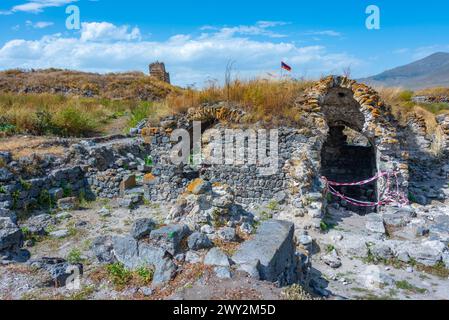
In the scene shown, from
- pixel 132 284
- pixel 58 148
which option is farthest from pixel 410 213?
pixel 58 148

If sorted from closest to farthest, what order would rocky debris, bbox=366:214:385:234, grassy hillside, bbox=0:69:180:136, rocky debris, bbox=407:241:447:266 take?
rocky debris, bbox=407:241:447:266 < rocky debris, bbox=366:214:385:234 < grassy hillside, bbox=0:69:180:136

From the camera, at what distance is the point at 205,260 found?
456 centimetres

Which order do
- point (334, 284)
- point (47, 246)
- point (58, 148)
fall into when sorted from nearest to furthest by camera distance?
point (334, 284) < point (47, 246) < point (58, 148)

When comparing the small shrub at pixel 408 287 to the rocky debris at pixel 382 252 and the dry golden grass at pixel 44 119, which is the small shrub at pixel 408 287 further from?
the dry golden grass at pixel 44 119

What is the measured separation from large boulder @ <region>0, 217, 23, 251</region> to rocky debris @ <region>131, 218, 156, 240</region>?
2.45 m

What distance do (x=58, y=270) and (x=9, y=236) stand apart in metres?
1.82

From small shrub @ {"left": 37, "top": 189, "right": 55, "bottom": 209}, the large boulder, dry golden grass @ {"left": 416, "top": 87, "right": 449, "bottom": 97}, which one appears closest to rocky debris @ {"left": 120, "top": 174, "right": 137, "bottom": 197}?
small shrub @ {"left": 37, "top": 189, "right": 55, "bottom": 209}

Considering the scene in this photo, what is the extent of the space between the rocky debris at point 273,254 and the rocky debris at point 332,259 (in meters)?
1.43

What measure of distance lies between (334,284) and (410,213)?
378 cm

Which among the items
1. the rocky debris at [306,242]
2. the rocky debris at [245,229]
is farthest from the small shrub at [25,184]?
the rocky debris at [306,242]

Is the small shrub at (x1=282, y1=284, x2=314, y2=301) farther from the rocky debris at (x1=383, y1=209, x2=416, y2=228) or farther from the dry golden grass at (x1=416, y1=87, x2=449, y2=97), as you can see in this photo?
the dry golden grass at (x1=416, y1=87, x2=449, y2=97)

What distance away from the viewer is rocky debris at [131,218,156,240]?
5216mm

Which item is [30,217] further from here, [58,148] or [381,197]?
[381,197]

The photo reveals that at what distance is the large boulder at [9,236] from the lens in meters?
6.05
